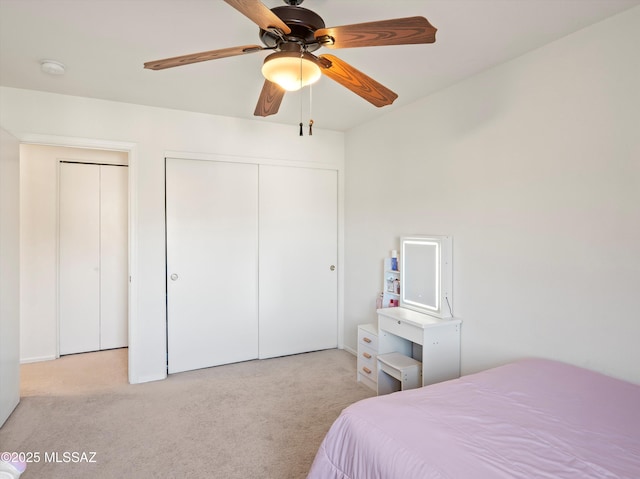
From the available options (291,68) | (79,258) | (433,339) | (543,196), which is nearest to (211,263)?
(79,258)

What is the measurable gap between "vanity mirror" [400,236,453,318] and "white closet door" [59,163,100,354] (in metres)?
3.35

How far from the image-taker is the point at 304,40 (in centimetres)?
152

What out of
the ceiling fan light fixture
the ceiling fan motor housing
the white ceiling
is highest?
the white ceiling

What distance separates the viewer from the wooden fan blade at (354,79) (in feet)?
5.21

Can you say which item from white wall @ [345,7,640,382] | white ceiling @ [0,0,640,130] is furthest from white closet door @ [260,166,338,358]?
white wall @ [345,7,640,382]

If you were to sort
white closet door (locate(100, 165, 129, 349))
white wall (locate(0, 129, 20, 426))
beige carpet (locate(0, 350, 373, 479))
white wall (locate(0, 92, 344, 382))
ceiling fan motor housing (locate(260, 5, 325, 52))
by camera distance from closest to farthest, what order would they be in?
1. ceiling fan motor housing (locate(260, 5, 325, 52))
2. beige carpet (locate(0, 350, 373, 479))
3. white wall (locate(0, 129, 20, 426))
4. white wall (locate(0, 92, 344, 382))
5. white closet door (locate(100, 165, 129, 349))

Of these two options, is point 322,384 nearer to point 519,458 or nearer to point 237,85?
point 519,458

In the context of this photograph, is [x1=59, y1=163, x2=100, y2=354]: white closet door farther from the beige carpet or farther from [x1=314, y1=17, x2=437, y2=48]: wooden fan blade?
[x1=314, y1=17, x2=437, y2=48]: wooden fan blade

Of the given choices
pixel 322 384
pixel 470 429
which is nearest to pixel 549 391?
pixel 470 429

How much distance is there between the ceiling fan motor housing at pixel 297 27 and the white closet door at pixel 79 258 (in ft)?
11.2

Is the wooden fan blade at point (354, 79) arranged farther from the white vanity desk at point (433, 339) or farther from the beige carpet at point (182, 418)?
the beige carpet at point (182, 418)

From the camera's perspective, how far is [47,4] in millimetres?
1757

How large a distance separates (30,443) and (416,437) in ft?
7.95

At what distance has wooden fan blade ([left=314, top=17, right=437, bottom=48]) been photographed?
128cm
